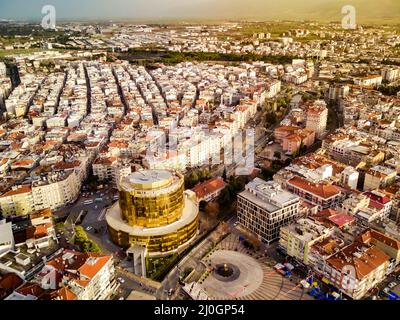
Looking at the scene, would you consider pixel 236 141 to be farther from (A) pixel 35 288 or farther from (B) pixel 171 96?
(A) pixel 35 288

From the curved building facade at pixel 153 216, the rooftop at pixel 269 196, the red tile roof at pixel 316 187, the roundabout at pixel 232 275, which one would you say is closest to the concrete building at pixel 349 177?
the red tile roof at pixel 316 187

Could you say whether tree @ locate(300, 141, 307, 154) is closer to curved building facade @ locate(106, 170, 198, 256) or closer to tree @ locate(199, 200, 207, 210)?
tree @ locate(199, 200, 207, 210)

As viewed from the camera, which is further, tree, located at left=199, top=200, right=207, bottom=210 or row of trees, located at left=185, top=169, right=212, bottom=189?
row of trees, located at left=185, top=169, right=212, bottom=189

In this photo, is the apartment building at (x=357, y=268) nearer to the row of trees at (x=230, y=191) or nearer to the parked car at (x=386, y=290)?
the parked car at (x=386, y=290)

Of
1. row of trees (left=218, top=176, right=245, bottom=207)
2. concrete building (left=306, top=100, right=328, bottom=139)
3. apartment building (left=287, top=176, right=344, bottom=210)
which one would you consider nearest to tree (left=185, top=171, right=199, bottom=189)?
row of trees (left=218, top=176, right=245, bottom=207)

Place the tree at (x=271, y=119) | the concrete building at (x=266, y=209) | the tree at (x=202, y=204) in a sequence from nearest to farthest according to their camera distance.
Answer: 1. the concrete building at (x=266, y=209)
2. the tree at (x=202, y=204)
3. the tree at (x=271, y=119)

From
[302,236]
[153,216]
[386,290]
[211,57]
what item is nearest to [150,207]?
[153,216]

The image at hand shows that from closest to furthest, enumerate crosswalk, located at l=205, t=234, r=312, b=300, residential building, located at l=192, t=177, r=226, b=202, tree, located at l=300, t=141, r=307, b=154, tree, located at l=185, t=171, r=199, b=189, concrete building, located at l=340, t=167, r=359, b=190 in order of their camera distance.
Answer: crosswalk, located at l=205, t=234, r=312, b=300 → residential building, located at l=192, t=177, r=226, b=202 → concrete building, located at l=340, t=167, r=359, b=190 → tree, located at l=185, t=171, r=199, b=189 → tree, located at l=300, t=141, r=307, b=154

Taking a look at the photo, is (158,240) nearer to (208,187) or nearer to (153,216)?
(153,216)

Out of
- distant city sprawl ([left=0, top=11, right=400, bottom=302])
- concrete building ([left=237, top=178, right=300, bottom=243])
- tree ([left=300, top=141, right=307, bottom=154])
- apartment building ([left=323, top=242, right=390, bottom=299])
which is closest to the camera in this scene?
apartment building ([left=323, top=242, right=390, bottom=299])
